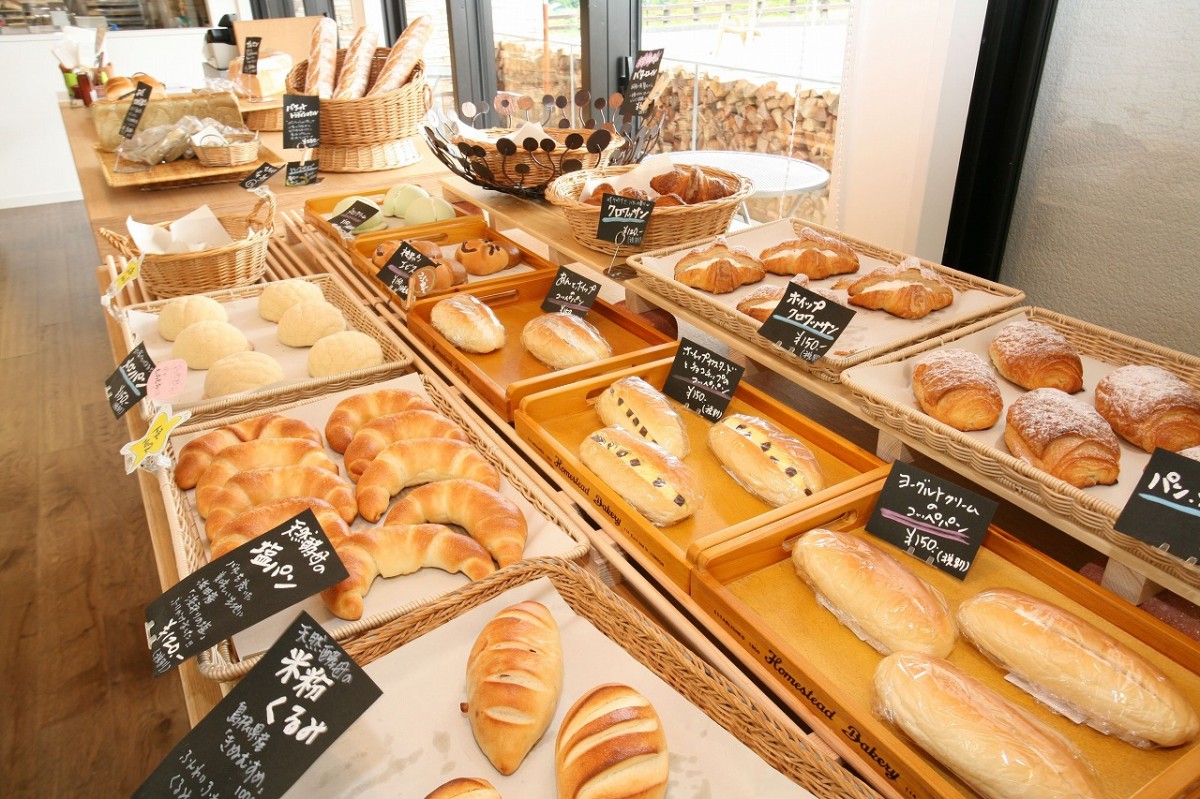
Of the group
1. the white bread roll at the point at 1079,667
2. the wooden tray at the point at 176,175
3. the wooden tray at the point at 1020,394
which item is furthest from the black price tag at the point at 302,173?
the white bread roll at the point at 1079,667

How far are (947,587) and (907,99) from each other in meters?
1.40

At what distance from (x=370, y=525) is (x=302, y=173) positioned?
2.27m

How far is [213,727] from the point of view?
2.78ft

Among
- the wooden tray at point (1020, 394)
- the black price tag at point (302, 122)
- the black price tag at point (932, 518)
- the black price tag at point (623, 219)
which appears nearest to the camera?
the wooden tray at point (1020, 394)

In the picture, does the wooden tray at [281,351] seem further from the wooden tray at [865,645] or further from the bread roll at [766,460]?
the wooden tray at [865,645]

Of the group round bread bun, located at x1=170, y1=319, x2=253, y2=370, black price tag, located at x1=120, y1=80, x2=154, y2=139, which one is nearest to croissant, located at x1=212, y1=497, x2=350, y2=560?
round bread bun, located at x1=170, y1=319, x2=253, y2=370

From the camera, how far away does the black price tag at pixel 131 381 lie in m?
1.60

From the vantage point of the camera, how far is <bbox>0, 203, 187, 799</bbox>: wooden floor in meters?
2.27

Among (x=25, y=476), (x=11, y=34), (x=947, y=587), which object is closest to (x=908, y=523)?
(x=947, y=587)

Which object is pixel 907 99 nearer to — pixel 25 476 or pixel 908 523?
pixel 908 523

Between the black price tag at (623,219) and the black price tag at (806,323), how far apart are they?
0.53 metres

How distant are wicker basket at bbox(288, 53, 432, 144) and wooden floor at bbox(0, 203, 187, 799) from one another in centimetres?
177

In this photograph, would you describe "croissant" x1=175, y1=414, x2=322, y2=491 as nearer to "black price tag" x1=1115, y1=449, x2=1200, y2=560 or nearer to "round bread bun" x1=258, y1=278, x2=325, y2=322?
"round bread bun" x1=258, y1=278, x2=325, y2=322

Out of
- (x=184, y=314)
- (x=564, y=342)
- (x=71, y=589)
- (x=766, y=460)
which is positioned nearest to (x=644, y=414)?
(x=766, y=460)
